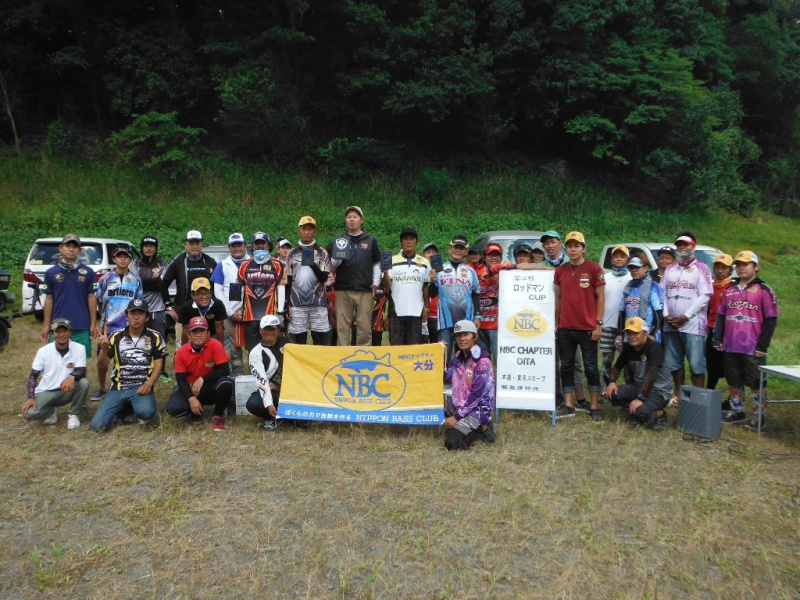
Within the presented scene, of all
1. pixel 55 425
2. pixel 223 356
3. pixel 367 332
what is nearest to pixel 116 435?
pixel 55 425

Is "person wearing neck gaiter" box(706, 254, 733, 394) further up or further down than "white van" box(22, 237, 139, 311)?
further down

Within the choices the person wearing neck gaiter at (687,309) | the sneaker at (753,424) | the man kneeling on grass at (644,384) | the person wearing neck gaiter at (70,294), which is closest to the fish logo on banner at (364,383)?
the man kneeling on grass at (644,384)

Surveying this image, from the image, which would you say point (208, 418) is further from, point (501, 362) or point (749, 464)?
point (749, 464)

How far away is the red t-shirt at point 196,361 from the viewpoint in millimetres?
6352

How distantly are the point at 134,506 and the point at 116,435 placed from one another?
5.82 feet

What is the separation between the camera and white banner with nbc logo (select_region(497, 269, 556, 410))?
662 cm

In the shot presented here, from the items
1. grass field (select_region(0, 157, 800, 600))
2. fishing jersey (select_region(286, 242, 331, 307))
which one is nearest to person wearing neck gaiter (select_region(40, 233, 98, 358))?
grass field (select_region(0, 157, 800, 600))

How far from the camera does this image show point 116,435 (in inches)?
235

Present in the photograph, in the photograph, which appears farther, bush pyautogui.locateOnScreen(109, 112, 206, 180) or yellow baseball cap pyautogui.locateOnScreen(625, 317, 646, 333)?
bush pyautogui.locateOnScreen(109, 112, 206, 180)

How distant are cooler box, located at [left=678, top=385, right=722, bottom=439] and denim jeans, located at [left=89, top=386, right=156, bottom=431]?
536cm

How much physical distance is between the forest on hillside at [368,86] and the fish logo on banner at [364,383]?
16329mm

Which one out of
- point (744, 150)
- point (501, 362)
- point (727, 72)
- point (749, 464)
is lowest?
point (749, 464)

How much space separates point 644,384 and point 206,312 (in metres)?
4.71

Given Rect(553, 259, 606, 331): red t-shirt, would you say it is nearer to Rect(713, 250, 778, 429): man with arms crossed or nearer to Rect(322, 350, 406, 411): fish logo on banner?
Rect(713, 250, 778, 429): man with arms crossed
